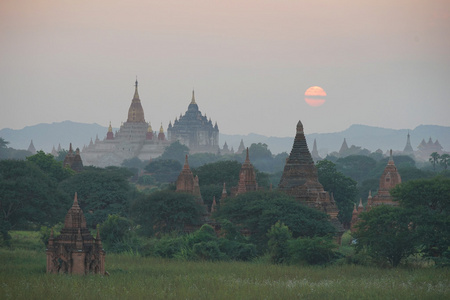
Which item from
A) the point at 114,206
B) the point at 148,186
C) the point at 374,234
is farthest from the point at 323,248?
the point at 148,186

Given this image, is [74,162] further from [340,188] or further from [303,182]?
[303,182]

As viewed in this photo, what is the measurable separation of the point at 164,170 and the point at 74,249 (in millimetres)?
119206

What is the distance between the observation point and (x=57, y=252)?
108 feet

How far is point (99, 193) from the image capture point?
215 ft

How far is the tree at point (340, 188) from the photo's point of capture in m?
72.5

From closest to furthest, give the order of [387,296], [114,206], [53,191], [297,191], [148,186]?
[387,296], [297,191], [53,191], [114,206], [148,186]

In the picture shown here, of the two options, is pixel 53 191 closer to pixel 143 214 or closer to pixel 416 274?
pixel 143 214

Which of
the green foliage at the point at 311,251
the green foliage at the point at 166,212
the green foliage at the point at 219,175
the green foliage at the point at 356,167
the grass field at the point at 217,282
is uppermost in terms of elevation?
the green foliage at the point at 356,167

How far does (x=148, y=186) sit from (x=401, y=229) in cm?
9440

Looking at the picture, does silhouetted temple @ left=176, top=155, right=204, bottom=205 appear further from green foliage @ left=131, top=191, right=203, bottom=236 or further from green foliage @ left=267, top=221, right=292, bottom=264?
green foliage @ left=267, top=221, right=292, bottom=264

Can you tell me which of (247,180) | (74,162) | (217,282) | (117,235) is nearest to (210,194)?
(247,180)

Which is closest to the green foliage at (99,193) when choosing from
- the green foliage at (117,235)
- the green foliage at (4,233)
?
the green foliage at (4,233)

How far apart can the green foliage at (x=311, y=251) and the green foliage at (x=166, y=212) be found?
37.5ft

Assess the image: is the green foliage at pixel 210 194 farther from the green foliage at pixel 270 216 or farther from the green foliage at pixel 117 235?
the green foliage at pixel 117 235
